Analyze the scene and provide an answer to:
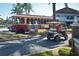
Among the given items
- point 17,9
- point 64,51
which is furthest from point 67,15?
point 17,9

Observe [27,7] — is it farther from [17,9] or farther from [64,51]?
[64,51]

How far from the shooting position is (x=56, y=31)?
3564 mm

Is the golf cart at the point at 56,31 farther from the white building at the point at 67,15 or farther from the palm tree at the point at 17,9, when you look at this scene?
the palm tree at the point at 17,9

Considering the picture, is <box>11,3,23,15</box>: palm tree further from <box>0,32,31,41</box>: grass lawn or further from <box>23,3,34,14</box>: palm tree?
<box>0,32,31,41</box>: grass lawn

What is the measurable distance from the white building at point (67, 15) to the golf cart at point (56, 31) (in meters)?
0.08

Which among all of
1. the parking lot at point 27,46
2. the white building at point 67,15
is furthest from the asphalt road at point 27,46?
the white building at point 67,15

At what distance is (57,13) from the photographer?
3523mm

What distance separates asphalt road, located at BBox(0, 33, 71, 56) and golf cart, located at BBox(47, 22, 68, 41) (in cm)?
6

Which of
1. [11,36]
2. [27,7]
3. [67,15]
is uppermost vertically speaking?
[27,7]

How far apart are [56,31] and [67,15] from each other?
24 centimetres

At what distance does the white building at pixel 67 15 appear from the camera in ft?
11.4

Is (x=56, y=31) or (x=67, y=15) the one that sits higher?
(x=67, y=15)

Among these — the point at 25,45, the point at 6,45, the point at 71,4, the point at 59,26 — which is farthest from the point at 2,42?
the point at 71,4

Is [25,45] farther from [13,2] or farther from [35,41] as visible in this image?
[13,2]
